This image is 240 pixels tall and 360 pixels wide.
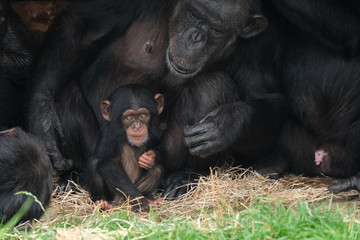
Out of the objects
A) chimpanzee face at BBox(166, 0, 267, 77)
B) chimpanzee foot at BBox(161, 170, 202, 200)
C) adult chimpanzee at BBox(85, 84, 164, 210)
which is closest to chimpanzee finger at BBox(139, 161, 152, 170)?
adult chimpanzee at BBox(85, 84, 164, 210)

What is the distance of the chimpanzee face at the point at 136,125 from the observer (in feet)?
19.9

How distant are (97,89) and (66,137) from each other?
62cm

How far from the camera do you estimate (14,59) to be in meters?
7.31

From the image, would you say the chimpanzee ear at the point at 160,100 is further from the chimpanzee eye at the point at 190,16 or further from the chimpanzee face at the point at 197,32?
the chimpanzee eye at the point at 190,16

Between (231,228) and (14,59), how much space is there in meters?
3.87

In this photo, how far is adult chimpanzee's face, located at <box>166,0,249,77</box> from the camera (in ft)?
20.5

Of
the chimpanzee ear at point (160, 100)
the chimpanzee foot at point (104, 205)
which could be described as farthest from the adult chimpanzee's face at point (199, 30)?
the chimpanzee foot at point (104, 205)

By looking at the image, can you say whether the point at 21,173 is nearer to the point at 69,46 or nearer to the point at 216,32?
the point at 69,46

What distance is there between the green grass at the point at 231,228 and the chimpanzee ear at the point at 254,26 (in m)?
2.15

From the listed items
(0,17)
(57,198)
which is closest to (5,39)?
(0,17)

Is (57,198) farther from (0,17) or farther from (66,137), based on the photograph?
(0,17)

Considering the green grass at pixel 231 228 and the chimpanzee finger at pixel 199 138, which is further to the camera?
the chimpanzee finger at pixel 199 138

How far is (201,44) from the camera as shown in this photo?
624cm

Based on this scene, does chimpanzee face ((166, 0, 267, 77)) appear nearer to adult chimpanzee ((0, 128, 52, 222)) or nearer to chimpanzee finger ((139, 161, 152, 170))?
chimpanzee finger ((139, 161, 152, 170))
